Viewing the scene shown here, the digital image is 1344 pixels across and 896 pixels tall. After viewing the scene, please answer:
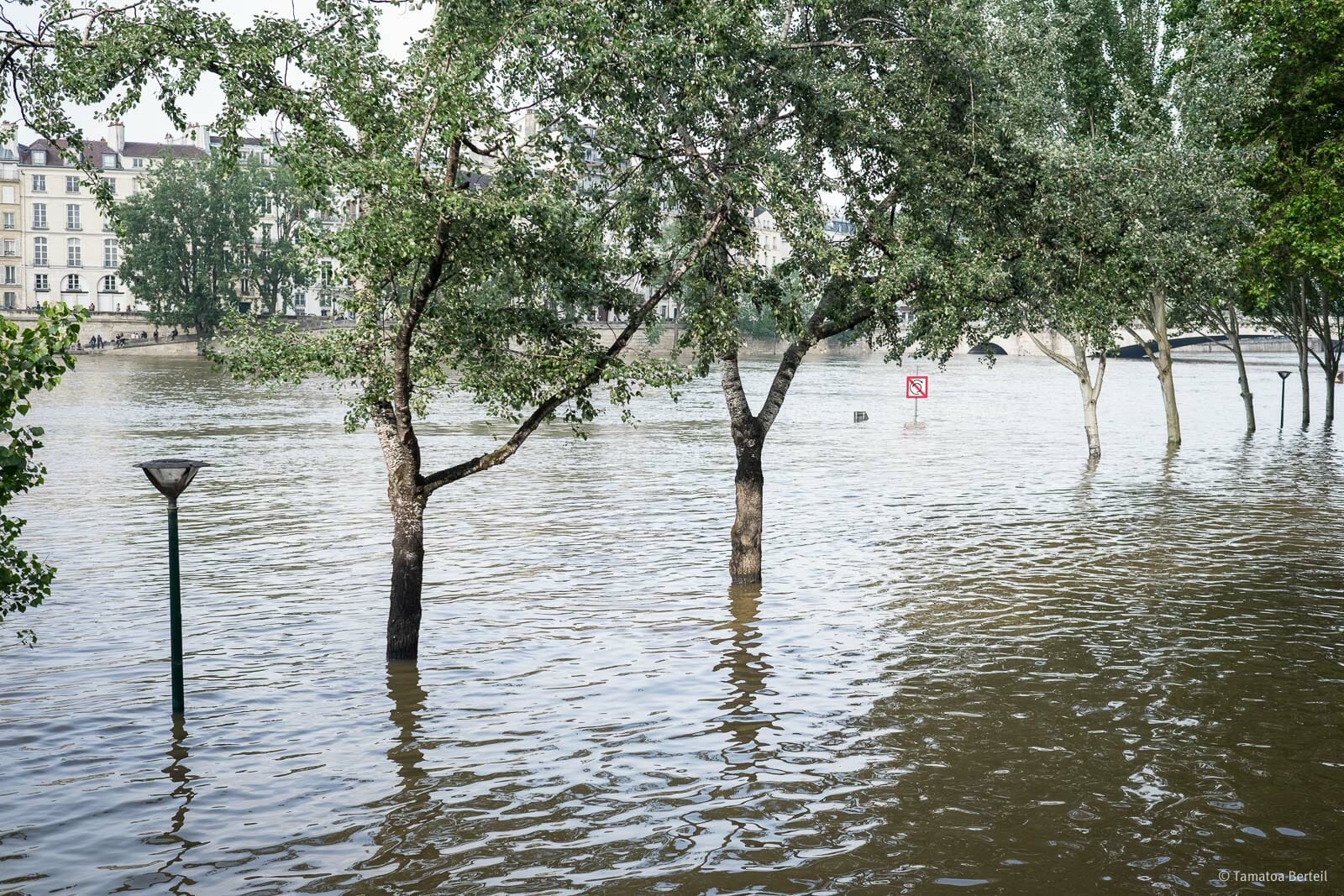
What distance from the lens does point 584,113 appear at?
17359mm

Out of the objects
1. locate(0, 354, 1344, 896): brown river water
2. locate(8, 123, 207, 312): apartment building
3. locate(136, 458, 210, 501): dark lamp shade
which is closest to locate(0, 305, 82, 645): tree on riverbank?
locate(0, 354, 1344, 896): brown river water

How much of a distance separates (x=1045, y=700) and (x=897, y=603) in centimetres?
592

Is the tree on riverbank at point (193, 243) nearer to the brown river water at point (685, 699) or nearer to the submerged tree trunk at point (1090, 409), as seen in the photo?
the submerged tree trunk at point (1090, 409)

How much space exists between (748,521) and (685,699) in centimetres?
699

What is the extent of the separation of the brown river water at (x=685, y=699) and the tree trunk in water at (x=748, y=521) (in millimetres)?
536

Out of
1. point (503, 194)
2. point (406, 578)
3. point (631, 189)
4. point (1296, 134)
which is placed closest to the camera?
point (503, 194)

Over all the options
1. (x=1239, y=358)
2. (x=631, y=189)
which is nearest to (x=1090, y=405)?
(x=1239, y=358)

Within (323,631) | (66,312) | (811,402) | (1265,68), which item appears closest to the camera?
(66,312)

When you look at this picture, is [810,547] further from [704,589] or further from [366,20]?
[366,20]

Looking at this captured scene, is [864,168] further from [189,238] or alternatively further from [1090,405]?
[189,238]

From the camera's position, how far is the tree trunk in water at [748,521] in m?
22.1

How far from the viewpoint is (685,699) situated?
16234mm

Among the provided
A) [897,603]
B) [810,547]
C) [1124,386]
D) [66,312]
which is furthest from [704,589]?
[1124,386]

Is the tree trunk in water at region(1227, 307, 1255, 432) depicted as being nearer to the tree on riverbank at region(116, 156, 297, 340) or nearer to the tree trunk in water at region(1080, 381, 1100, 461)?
the tree trunk in water at region(1080, 381, 1100, 461)
